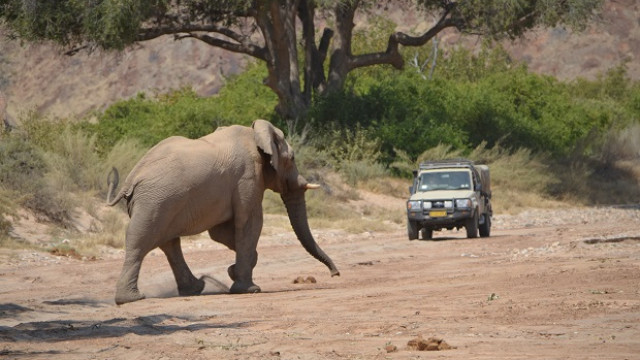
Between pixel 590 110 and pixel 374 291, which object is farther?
pixel 590 110

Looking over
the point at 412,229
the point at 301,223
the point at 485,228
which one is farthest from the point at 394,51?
the point at 301,223

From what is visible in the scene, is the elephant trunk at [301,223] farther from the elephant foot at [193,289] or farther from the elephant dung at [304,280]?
the elephant foot at [193,289]

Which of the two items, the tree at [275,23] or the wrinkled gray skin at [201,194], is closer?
the wrinkled gray skin at [201,194]

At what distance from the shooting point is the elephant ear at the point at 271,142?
54.5 ft

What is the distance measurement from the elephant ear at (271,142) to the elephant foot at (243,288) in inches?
61.3

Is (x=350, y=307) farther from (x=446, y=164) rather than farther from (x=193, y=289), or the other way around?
(x=446, y=164)

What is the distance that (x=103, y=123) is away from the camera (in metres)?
43.1

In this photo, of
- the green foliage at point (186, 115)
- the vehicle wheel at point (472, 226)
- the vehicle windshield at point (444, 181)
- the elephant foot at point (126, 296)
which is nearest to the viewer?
the elephant foot at point (126, 296)

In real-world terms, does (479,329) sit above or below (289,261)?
above

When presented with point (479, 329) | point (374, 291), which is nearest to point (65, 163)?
point (374, 291)

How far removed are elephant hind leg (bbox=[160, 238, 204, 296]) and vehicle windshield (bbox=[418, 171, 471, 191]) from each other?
1191cm

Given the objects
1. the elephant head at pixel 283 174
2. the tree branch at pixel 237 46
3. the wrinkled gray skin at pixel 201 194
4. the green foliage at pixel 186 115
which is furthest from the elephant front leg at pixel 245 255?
the tree branch at pixel 237 46

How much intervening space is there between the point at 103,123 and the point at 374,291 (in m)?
28.6

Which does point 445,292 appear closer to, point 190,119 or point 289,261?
point 289,261
